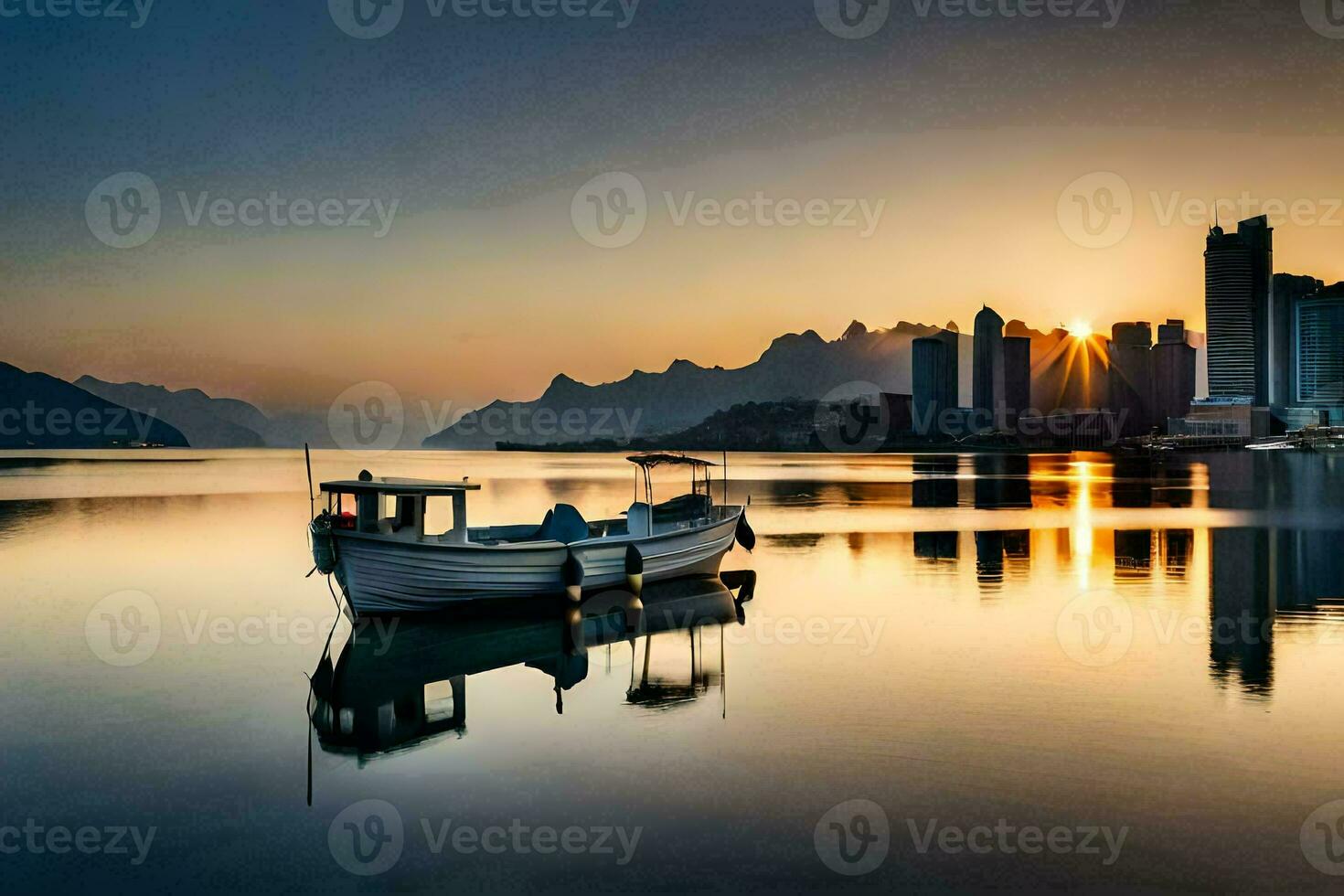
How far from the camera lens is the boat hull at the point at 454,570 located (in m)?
21.5

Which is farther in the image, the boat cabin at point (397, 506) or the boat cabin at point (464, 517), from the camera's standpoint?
the boat cabin at point (464, 517)

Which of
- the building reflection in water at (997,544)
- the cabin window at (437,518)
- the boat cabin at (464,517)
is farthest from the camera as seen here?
the cabin window at (437,518)

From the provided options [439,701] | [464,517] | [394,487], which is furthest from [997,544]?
[439,701]

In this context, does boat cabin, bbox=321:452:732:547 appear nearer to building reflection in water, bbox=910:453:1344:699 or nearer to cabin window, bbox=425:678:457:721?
cabin window, bbox=425:678:457:721

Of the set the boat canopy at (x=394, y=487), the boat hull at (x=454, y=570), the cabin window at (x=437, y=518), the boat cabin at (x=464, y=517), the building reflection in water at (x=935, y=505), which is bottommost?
the building reflection in water at (x=935, y=505)

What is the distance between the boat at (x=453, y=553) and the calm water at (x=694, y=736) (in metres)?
0.88

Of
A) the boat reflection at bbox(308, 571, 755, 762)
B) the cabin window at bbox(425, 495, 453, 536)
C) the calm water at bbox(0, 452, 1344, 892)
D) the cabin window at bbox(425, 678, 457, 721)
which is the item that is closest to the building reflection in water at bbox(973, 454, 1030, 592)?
the calm water at bbox(0, 452, 1344, 892)

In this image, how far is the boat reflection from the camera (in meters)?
15.4

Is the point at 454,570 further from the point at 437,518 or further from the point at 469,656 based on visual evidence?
the point at 437,518

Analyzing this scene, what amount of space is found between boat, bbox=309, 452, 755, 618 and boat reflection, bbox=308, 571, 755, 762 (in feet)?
2.17

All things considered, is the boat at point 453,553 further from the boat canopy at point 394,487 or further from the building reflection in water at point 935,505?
the building reflection in water at point 935,505

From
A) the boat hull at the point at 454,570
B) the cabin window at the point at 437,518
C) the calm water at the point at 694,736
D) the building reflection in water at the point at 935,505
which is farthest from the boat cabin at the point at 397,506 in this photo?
the cabin window at the point at 437,518

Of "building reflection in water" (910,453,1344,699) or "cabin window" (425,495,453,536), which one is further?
"cabin window" (425,495,453,536)

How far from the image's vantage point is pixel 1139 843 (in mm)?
10367
